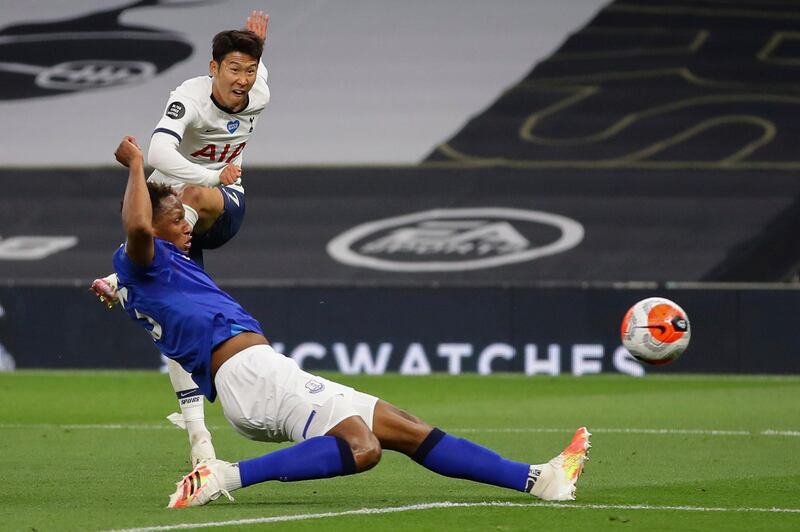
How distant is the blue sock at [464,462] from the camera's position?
19.5 feet

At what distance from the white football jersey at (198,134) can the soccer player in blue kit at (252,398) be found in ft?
2.78

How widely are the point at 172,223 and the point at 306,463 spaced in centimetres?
122

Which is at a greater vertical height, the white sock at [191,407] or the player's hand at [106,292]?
the player's hand at [106,292]

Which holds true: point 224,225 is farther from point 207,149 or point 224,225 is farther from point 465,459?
point 465,459

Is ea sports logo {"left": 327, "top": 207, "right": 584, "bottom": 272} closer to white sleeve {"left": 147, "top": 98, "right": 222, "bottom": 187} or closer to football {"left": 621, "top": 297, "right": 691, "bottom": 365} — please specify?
football {"left": 621, "top": 297, "right": 691, "bottom": 365}

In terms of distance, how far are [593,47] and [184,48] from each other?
6410 mm

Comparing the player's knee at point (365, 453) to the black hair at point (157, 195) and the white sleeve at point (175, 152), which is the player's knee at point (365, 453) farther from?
the white sleeve at point (175, 152)

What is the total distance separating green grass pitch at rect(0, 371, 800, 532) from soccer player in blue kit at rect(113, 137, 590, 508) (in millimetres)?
153

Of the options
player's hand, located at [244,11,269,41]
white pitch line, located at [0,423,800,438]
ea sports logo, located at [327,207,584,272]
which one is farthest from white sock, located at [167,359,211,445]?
ea sports logo, located at [327,207,584,272]

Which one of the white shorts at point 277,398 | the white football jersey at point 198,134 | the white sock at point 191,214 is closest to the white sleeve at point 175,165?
the white football jersey at point 198,134

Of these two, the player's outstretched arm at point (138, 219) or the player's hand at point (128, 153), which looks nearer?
the player's outstretched arm at point (138, 219)

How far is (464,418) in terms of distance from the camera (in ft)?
35.5

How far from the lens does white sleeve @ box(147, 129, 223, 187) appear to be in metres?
6.99

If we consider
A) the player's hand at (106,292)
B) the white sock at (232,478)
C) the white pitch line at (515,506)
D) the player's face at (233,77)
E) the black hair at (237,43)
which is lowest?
the white pitch line at (515,506)
